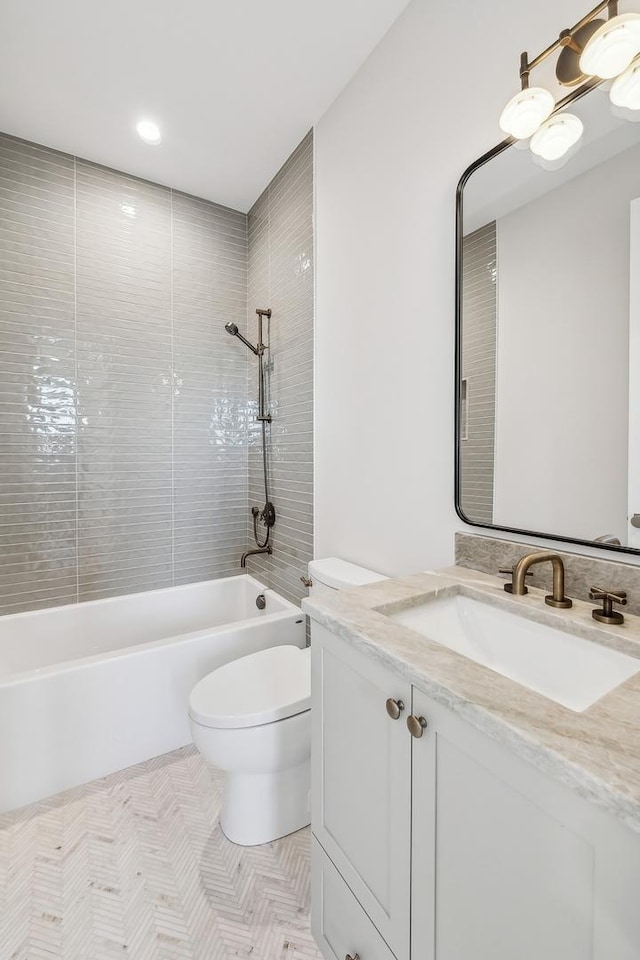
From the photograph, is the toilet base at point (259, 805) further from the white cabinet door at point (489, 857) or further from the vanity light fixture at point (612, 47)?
the vanity light fixture at point (612, 47)

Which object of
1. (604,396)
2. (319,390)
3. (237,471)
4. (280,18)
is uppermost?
(280,18)

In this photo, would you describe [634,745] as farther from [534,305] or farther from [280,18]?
[280,18]

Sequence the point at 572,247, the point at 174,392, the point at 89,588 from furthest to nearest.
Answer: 1. the point at 174,392
2. the point at 89,588
3. the point at 572,247

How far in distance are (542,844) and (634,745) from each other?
0.17m

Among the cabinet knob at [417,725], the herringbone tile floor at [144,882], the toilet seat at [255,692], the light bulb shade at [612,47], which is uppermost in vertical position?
the light bulb shade at [612,47]

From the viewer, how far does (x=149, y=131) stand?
199 centimetres

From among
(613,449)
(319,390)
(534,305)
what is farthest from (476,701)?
(319,390)

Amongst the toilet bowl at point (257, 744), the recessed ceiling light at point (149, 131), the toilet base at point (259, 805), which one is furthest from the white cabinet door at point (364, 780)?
the recessed ceiling light at point (149, 131)

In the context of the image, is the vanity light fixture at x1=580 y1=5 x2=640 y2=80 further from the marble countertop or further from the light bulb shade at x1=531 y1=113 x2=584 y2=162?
the marble countertop

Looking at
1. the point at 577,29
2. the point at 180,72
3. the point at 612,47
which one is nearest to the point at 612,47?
the point at 612,47

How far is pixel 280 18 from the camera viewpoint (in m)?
1.48

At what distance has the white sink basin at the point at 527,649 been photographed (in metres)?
0.78

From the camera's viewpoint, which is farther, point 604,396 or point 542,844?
point 604,396

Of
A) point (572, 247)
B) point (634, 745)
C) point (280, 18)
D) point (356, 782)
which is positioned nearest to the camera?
point (634, 745)
